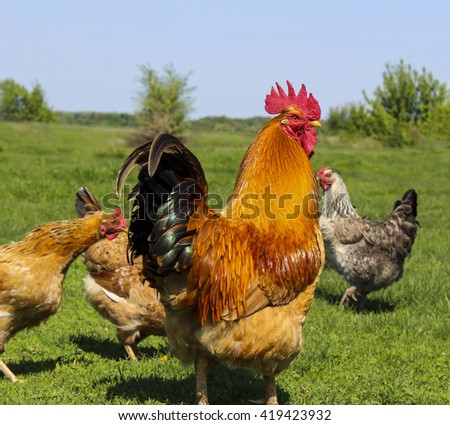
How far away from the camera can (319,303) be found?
753 cm

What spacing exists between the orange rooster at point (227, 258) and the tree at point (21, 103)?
79.7m

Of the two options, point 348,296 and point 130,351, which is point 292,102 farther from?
point 348,296

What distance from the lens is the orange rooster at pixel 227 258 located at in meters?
3.94

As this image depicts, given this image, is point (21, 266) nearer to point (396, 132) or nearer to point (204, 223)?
point (204, 223)

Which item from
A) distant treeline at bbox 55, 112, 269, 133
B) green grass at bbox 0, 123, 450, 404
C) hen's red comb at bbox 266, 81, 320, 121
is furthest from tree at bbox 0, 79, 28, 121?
hen's red comb at bbox 266, 81, 320, 121

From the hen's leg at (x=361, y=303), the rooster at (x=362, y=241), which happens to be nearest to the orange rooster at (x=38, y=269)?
the rooster at (x=362, y=241)

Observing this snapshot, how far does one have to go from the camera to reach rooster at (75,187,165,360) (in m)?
5.60

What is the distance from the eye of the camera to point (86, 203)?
21.5 ft

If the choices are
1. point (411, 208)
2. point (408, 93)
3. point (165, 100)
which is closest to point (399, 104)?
point (408, 93)

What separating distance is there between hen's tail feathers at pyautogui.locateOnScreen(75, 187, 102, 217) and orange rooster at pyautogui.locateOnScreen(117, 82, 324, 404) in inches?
97.3

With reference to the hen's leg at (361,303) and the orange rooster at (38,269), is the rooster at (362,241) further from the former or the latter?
the orange rooster at (38,269)

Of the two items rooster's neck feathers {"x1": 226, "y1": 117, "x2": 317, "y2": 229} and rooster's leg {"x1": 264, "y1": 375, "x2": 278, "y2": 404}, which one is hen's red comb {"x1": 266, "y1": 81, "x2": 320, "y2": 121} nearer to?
rooster's neck feathers {"x1": 226, "y1": 117, "x2": 317, "y2": 229}

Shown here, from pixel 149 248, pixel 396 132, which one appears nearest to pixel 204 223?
pixel 149 248

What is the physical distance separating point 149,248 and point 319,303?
4087mm
